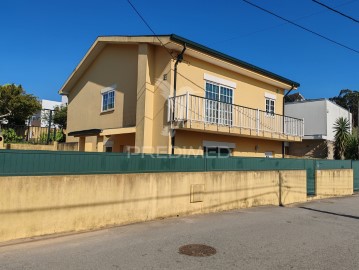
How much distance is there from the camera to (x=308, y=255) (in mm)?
6172

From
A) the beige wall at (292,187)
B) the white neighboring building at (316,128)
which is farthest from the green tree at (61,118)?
the beige wall at (292,187)

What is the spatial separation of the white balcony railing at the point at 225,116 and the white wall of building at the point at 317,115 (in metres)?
11.2

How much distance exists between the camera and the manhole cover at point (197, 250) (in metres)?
6.09

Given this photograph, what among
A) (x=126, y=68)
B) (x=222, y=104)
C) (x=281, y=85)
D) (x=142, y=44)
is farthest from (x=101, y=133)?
(x=281, y=85)

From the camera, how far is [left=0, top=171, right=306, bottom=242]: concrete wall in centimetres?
672

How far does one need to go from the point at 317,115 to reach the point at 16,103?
78.6 ft

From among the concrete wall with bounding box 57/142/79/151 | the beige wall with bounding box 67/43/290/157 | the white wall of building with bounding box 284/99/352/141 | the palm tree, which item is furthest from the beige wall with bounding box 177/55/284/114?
the palm tree

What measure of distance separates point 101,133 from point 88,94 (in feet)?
14.5

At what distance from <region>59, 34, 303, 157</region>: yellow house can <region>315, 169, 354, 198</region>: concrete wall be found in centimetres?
265

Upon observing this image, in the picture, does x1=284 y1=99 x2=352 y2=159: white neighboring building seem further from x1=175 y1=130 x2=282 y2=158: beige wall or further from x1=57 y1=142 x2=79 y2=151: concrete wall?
x1=57 y1=142 x2=79 y2=151: concrete wall

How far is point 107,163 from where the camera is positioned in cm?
827

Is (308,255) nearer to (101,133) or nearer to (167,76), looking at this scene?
(167,76)

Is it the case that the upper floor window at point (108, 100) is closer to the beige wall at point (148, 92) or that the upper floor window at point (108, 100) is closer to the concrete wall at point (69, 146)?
the beige wall at point (148, 92)

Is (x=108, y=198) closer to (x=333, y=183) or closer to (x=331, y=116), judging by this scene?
(x=333, y=183)
